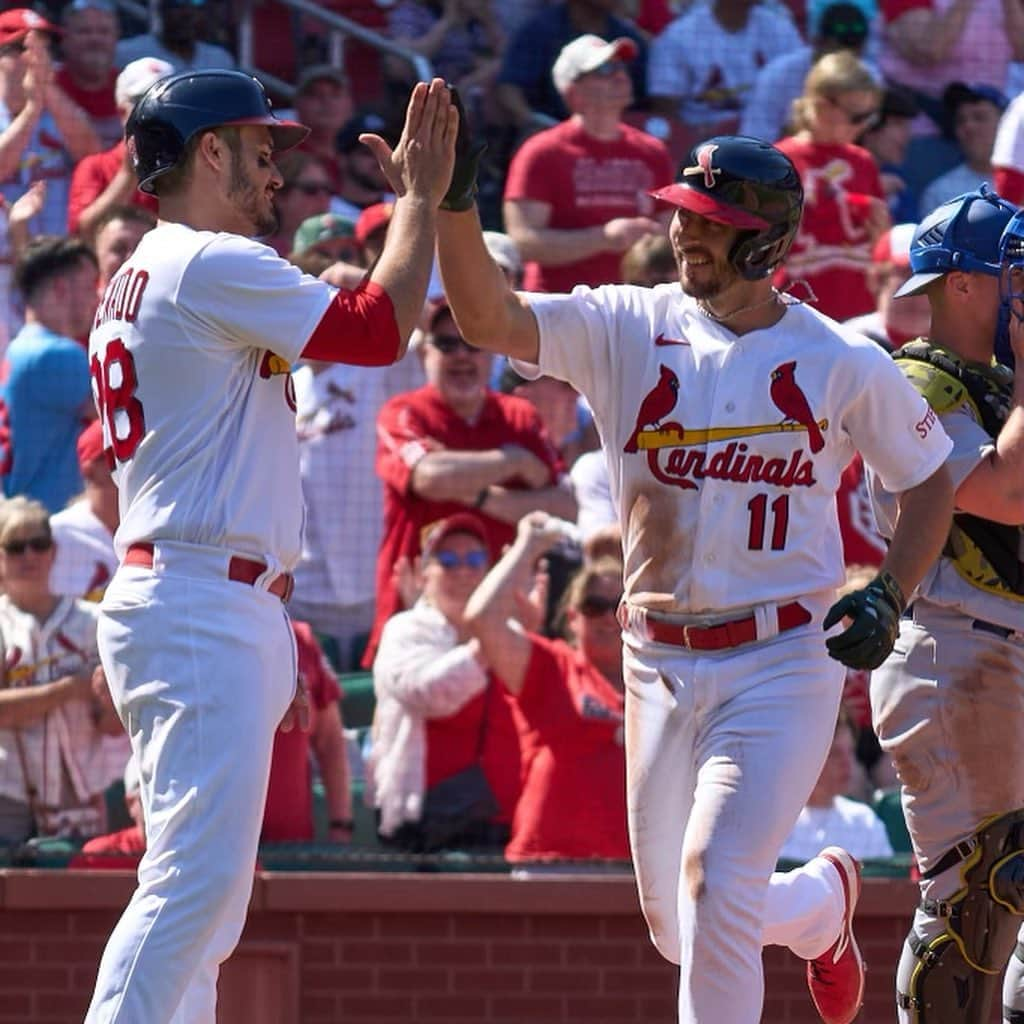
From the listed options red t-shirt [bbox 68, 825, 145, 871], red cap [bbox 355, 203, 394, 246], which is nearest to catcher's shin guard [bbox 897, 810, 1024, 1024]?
red t-shirt [bbox 68, 825, 145, 871]

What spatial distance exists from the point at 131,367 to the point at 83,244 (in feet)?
12.2

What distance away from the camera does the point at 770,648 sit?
4.98 metres

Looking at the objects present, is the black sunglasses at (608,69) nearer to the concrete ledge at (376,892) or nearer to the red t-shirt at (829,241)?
the red t-shirt at (829,241)

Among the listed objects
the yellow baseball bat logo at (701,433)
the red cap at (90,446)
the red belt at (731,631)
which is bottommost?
the red cap at (90,446)

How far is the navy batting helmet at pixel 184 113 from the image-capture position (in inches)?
185

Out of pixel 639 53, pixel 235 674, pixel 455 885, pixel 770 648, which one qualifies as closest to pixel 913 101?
pixel 639 53

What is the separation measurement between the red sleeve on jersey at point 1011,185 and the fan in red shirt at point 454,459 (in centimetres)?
240

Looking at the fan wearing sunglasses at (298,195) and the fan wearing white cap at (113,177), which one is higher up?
the fan wearing white cap at (113,177)

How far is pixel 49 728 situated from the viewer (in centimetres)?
693

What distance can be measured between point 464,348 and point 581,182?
1546 mm

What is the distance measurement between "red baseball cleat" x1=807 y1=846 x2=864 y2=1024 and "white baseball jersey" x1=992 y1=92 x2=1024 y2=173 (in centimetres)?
433

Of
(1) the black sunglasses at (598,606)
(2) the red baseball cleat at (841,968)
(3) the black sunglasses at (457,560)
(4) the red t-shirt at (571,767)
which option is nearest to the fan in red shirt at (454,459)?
(3) the black sunglasses at (457,560)

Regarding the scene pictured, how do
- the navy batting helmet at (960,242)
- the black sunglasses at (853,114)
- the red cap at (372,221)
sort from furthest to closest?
the black sunglasses at (853,114) → the red cap at (372,221) → the navy batting helmet at (960,242)

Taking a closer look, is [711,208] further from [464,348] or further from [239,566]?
[464,348]
